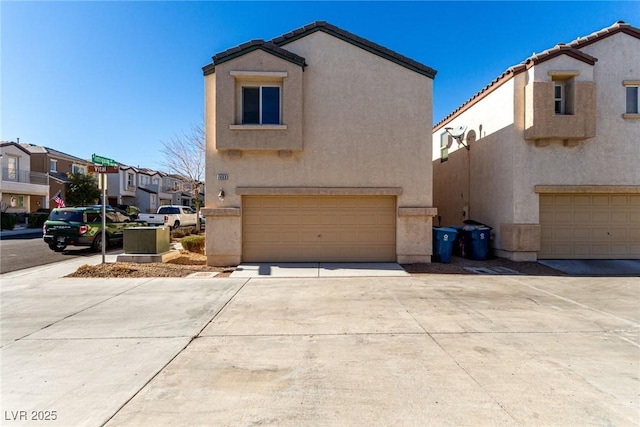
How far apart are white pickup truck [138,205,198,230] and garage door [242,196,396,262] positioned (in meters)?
13.5

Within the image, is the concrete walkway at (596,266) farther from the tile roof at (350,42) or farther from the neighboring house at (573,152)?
the tile roof at (350,42)

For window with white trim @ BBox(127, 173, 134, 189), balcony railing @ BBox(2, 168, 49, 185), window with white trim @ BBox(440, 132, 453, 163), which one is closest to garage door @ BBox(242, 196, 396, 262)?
window with white trim @ BBox(440, 132, 453, 163)

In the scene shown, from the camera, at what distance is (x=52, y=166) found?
35094 millimetres

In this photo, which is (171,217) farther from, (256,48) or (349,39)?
(349,39)

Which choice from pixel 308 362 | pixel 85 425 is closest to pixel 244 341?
pixel 308 362

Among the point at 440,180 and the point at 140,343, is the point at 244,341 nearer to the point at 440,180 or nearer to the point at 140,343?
the point at 140,343

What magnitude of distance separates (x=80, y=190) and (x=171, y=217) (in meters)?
15.1

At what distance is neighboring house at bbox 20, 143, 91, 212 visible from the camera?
1288 inches

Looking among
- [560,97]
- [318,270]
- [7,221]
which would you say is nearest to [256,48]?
[318,270]

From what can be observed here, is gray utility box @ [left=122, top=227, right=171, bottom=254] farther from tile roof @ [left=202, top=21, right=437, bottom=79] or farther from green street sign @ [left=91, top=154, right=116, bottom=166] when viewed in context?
tile roof @ [left=202, top=21, right=437, bottom=79]

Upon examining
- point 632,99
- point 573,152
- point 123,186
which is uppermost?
point 632,99

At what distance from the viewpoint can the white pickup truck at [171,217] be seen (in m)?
21.2

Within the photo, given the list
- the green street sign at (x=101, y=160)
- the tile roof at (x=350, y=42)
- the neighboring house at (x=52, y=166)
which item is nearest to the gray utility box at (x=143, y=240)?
the green street sign at (x=101, y=160)

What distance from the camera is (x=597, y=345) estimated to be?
443 cm
